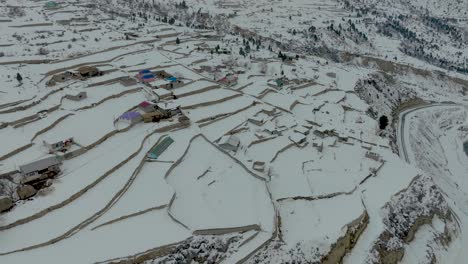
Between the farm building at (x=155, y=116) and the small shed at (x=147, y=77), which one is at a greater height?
the small shed at (x=147, y=77)

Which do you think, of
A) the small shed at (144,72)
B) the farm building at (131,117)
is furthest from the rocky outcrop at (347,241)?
the small shed at (144,72)

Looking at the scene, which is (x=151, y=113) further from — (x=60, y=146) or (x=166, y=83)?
(x=60, y=146)

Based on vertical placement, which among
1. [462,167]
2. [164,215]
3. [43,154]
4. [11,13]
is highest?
[11,13]

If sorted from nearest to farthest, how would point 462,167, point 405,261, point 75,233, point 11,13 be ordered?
1. point 75,233
2. point 405,261
3. point 462,167
4. point 11,13

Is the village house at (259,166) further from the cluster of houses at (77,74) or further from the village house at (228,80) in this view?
the cluster of houses at (77,74)

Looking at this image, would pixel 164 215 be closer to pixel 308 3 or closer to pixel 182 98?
pixel 182 98

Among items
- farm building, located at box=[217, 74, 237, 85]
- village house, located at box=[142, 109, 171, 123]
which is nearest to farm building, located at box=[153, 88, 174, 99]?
village house, located at box=[142, 109, 171, 123]

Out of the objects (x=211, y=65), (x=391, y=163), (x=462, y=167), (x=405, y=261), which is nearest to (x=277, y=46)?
(x=211, y=65)
